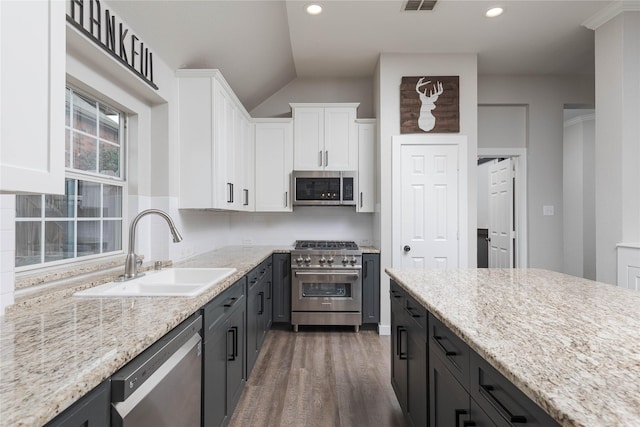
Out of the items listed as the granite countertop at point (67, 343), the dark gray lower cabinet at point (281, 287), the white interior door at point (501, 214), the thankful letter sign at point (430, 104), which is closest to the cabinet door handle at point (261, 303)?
the dark gray lower cabinet at point (281, 287)

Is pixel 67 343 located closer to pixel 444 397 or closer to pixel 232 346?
pixel 232 346

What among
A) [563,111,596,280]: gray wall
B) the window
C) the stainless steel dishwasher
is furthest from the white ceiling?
the stainless steel dishwasher

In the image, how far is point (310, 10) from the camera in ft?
9.25

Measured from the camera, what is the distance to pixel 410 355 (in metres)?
1.75

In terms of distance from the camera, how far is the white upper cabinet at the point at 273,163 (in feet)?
12.8

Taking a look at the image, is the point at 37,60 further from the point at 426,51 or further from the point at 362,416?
the point at 426,51

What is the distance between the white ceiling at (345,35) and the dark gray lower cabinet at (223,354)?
5.95 ft

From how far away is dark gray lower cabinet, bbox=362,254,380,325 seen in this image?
3.58m

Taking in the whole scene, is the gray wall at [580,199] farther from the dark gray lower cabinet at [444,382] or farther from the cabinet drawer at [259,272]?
the cabinet drawer at [259,272]

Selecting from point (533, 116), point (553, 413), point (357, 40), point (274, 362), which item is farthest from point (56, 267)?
point (533, 116)

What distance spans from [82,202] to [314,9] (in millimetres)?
2367

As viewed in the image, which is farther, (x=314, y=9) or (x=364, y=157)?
(x=364, y=157)

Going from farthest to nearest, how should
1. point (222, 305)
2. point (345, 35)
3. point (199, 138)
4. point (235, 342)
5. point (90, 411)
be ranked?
point (345, 35) < point (199, 138) < point (235, 342) < point (222, 305) < point (90, 411)

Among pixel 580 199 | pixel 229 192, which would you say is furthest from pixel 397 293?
pixel 580 199
